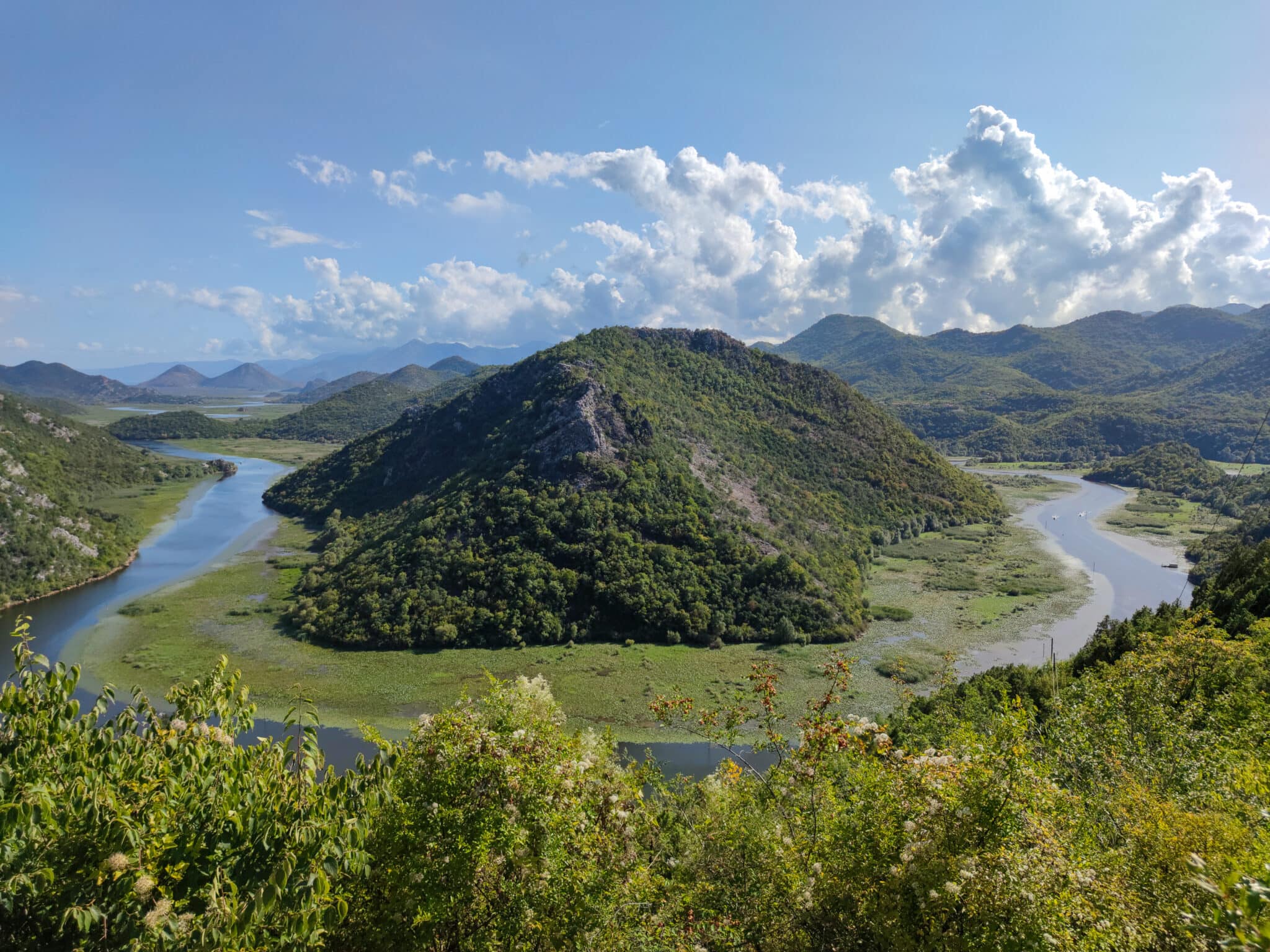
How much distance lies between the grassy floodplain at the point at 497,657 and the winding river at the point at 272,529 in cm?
246

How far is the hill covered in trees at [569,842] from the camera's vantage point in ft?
21.2

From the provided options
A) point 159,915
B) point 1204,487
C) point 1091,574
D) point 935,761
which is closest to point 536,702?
point 935,761

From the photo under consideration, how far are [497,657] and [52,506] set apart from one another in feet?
249

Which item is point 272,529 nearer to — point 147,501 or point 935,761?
point 147,501

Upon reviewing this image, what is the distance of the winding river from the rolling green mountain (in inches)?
111

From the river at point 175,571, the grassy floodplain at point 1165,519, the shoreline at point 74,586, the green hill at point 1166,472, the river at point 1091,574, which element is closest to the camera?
the river at point 175,571

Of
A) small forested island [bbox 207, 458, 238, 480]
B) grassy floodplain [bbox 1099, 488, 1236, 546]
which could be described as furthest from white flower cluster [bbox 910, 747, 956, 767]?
small forested island [bbox 207, 458, 238, 480]

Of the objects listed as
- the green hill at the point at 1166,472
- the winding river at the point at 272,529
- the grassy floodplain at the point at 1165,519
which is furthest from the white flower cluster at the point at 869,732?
the green hill at the point at 1166,472

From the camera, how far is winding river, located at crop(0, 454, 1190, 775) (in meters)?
46.4

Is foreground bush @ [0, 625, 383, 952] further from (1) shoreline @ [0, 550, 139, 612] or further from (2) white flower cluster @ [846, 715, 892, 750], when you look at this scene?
(1) shoreline @ [0, 550, 139, 612]

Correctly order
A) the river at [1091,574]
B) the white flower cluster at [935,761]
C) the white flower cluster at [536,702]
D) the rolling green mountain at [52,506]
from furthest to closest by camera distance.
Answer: the rolling green mountain at [52,506] → the river at [1091,574] → the white flower cluster at [536,702] → the white flower cluster at [935,761]

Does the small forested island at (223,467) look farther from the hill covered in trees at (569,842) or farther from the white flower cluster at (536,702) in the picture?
the hill covered in trees at (569,842)

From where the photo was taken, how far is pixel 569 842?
10.9 meters

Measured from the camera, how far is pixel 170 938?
5953 mm
